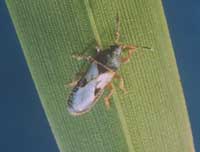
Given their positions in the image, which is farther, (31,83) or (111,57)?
(31,83)

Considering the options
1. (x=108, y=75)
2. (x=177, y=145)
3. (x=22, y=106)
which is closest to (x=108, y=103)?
(x=108, y=75)

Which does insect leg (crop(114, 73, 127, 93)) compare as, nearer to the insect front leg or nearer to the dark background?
the insect front leg

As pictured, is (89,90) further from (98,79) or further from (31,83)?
(31,83)

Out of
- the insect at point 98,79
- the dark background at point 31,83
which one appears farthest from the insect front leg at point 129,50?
the dark background at point 31,83


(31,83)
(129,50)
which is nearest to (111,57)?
(129,50)

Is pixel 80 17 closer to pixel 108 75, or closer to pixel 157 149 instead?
pixel 108 75

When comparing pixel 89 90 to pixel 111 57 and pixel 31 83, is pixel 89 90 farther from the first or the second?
pixel 31 83

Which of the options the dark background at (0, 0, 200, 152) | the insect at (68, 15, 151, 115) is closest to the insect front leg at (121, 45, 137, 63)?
the insect at (68, 15, 151, 115)
